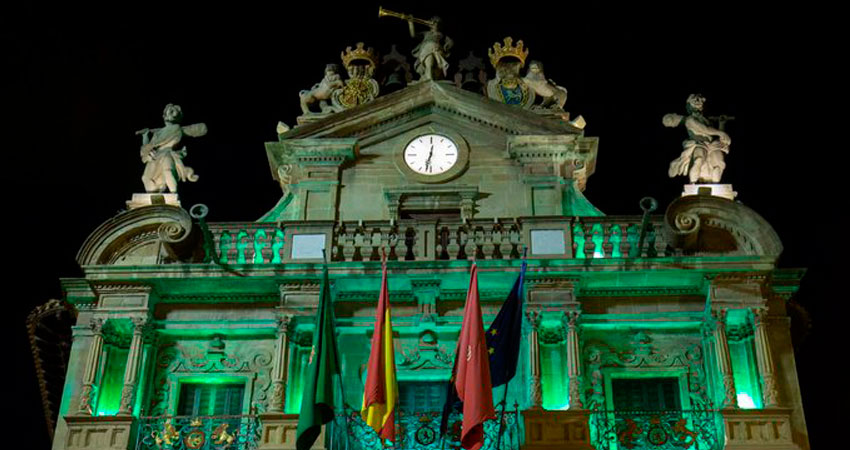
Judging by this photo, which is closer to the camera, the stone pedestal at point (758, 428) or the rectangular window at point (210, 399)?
the stone pedestal at point (758, 428)

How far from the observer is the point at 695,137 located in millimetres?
30344

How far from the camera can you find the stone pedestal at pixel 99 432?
25.4 metres

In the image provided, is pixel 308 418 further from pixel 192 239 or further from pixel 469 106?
pixel 469 106

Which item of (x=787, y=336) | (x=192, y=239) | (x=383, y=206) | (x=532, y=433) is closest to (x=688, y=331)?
(x=787, y=336)

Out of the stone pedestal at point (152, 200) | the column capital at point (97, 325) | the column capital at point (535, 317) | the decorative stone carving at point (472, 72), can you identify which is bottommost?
the column capital at point (97, 325)

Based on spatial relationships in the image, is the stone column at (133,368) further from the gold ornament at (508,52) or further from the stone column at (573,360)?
the gold ornament at (508,52)

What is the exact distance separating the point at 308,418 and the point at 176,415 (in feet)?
13.6

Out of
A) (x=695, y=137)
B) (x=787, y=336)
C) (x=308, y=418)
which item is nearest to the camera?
(x=308, y=418)

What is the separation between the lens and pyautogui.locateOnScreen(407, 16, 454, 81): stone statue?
3297cm

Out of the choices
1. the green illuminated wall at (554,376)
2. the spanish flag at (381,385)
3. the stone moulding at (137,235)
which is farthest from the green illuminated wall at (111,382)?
the green illuminated wall at (554,376)

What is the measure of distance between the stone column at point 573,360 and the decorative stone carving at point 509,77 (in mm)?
7470

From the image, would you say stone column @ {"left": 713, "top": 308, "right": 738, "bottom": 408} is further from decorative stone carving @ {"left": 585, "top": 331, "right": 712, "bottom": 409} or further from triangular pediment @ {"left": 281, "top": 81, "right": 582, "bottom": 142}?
triangular pediment @ {"left": 281, "top": 81, "right": 582, "bottom": 142}

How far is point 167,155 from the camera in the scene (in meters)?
30.5

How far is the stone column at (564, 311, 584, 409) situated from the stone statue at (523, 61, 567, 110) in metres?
7.51
